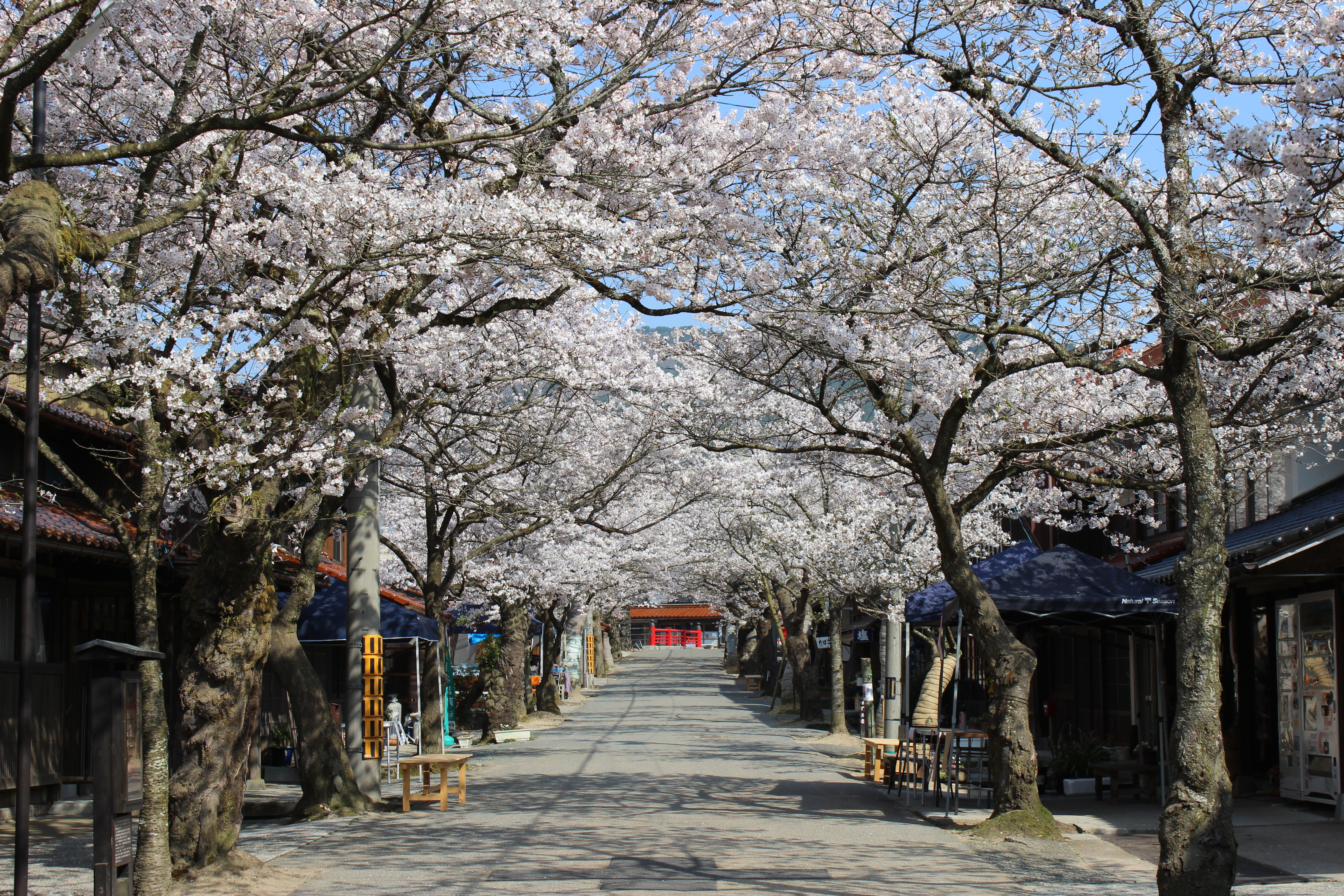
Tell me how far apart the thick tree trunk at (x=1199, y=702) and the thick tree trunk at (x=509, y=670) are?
2287 cm

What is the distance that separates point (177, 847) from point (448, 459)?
982cm

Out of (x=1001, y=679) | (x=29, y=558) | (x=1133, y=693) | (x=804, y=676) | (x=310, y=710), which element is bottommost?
(x=804, y=676)

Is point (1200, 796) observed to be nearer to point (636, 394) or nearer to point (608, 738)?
point (636, 394)

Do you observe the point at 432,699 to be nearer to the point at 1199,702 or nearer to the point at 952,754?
the point at 952,754

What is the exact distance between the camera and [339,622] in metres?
18.9

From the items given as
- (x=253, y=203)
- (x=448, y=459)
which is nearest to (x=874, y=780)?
(x=448, y=459)

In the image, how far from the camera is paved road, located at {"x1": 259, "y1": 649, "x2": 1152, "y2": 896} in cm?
968

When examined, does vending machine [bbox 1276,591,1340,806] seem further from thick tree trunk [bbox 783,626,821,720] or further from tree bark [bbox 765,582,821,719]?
thick tree trunk [bbox 783,626,821,720]

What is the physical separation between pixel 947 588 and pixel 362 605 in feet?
27.7

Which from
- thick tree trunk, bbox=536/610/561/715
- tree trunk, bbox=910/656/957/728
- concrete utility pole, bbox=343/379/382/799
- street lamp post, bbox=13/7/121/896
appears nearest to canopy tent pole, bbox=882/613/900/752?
tree trunk, bbox=910/656/957/728

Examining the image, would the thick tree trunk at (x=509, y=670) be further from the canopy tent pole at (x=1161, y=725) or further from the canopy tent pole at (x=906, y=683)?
the canopy tent pole at (x=1161, y=725)

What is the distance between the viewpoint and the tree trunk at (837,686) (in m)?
28.5

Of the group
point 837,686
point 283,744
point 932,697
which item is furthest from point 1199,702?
point 837,686

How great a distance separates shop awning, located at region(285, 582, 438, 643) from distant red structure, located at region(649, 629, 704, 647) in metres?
119
